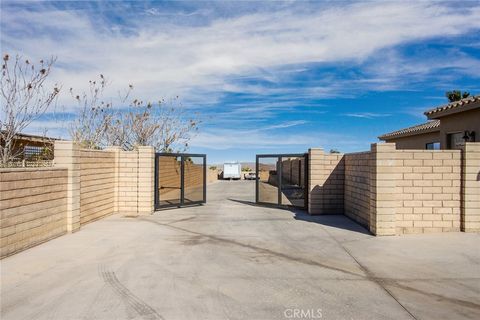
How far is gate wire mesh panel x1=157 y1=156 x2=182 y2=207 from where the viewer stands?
14.5m

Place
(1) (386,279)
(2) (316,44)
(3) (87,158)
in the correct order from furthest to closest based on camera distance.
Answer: (2) (316,44) → (3) (87,158) → (1) (386,279)

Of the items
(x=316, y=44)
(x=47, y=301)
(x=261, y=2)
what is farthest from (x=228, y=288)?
(x=316, y=44)

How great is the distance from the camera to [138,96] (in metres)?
25.7

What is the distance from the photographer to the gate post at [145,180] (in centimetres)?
1248

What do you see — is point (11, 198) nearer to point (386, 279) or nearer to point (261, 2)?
point (386, 279)

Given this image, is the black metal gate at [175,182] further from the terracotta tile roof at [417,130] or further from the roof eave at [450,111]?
the terracotta tile roof at [417,130]

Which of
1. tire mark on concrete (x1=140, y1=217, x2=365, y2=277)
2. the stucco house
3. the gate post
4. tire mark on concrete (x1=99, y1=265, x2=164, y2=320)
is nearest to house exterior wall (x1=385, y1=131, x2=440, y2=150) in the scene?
the stucco house

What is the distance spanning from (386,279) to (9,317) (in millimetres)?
5355

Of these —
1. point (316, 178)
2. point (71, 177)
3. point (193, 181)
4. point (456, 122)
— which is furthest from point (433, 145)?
point (71, 177)

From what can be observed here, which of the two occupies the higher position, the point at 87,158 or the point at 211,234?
the point at 87,158

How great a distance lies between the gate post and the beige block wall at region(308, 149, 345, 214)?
5870mm

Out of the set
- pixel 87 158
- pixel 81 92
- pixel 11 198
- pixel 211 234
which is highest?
pixel 81 92

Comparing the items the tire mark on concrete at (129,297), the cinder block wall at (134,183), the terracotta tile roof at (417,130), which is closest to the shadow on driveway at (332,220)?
the cinder block wall at (134,183)

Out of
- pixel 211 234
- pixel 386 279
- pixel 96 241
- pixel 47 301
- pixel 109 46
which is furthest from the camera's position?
pixel 109 46
